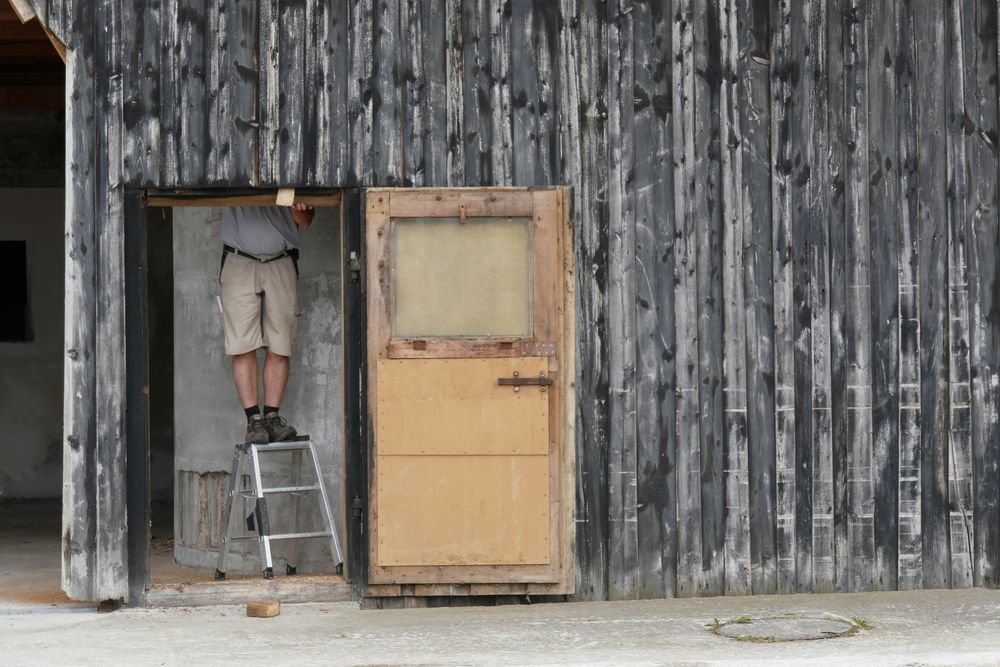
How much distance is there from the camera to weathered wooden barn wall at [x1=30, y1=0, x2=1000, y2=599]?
24.3 ft

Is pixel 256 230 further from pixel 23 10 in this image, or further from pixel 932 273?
pixel 932 273

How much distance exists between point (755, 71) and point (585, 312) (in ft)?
4.98

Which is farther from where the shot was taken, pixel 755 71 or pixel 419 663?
pixel 755 71

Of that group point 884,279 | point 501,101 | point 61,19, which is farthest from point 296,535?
point 884,279

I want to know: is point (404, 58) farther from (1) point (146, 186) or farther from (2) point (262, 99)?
(1) point (146, 186)

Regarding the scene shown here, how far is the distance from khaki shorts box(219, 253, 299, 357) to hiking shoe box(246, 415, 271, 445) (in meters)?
0.42

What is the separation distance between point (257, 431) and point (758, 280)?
9.40 feet

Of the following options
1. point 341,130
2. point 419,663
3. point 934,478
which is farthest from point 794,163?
point 419,663

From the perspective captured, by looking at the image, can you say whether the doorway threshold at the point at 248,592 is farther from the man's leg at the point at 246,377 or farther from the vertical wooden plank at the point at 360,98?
the vertical wooden plank at the point at 360,98

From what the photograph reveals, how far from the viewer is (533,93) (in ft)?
24.6

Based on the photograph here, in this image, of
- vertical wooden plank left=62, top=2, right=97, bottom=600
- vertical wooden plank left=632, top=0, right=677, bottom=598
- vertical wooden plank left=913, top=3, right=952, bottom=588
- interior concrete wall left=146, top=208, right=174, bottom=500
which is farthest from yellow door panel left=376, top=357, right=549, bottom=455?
interior concrete wall left=146, top=208, right=174, bottom=500

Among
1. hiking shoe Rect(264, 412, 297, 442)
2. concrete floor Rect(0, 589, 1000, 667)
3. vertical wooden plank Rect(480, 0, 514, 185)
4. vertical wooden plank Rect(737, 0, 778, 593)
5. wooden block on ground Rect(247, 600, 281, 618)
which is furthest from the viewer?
hiking shoe Rect(264, 412, 297, 442)

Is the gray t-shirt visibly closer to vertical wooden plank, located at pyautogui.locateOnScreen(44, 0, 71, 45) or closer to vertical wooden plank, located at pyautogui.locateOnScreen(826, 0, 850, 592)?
vertical wooden plank, located at pyautogui.locateOnScreen(44, 0, 71, 45)

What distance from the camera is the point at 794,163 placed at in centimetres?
762
